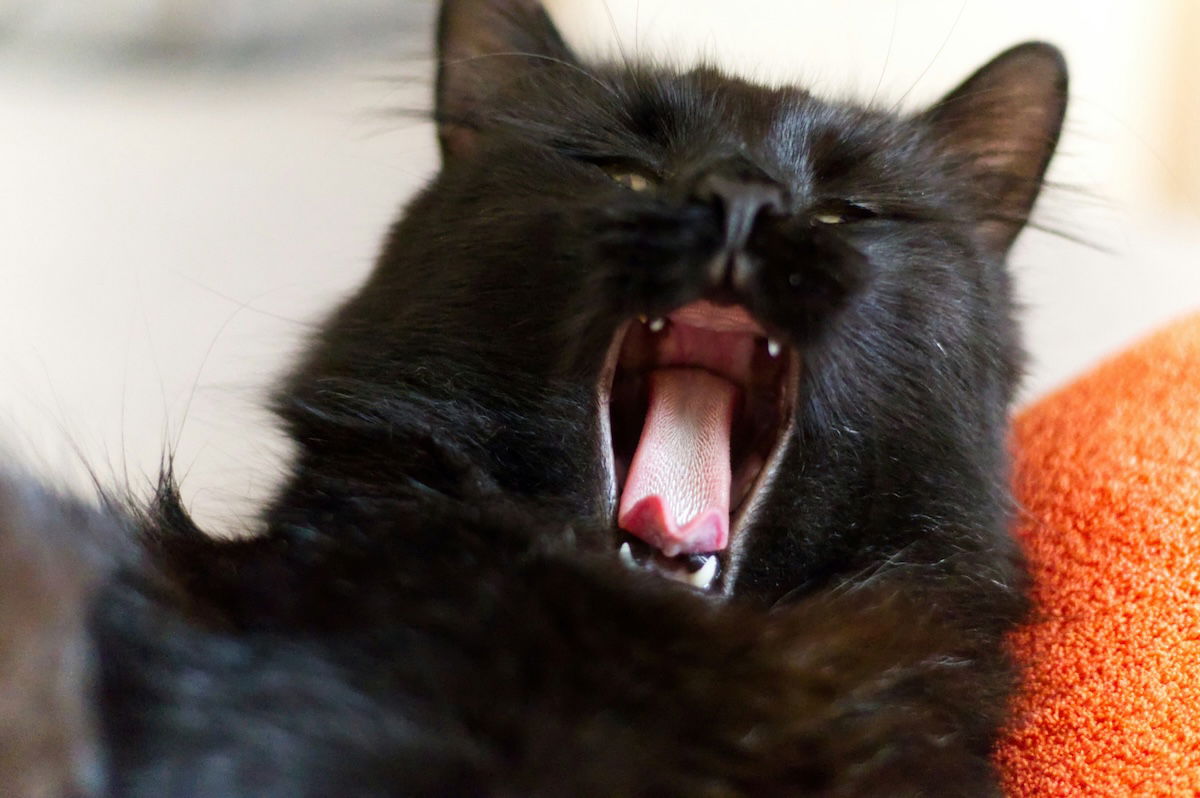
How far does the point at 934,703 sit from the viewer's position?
0.89m

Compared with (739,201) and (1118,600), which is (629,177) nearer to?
(739,201)

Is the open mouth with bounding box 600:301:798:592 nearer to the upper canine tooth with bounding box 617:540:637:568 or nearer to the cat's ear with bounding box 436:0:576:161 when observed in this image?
the upper canine tooth with bounding box 617:540:637:568

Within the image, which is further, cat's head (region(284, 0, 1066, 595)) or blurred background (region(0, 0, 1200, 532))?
blurred background (region(0, 0, 1200, 532))

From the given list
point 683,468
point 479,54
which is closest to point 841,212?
point 683,468

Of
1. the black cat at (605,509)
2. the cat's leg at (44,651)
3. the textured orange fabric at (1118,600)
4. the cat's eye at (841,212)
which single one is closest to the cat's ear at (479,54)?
the black cat at (605,509)

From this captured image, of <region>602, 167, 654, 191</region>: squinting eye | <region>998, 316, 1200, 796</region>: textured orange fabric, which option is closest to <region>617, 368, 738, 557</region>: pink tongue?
<region>602, 167, 654, 191</region>: squinting eye

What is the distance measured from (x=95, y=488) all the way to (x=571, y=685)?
1.45ft

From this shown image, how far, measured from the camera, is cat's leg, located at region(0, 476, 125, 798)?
608 millimetres

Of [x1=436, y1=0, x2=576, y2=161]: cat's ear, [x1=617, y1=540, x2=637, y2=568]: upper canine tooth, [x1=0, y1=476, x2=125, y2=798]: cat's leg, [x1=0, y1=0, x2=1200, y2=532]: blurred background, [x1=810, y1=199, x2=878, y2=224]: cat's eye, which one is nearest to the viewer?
[x1=0, y1=476, x2=125, y2=798]: cat's leg

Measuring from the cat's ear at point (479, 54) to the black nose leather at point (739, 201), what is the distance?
40 centimetres

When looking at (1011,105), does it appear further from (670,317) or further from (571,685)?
(571,685)

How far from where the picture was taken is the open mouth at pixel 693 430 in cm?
91

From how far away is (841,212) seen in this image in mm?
1031

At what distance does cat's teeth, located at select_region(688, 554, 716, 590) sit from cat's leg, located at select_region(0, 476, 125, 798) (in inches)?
18.9
